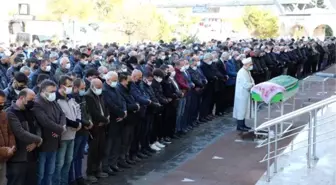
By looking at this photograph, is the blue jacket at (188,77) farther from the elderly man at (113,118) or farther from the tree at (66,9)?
the tree at (66,9)

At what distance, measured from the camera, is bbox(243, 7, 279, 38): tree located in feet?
185

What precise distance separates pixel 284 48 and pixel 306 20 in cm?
5723

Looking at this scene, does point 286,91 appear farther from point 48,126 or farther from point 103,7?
point 103,7

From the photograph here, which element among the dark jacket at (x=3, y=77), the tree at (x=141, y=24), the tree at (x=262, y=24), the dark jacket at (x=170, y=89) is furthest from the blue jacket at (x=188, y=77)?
the tree at (x=262, y=24)

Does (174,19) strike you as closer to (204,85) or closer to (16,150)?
(204,85)

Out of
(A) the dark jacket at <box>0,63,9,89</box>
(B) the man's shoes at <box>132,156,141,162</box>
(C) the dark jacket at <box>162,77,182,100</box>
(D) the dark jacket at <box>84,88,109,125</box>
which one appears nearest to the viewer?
(D) the dark jacket at <box>84,88,109,125</box>

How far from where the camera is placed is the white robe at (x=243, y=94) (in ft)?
36.0

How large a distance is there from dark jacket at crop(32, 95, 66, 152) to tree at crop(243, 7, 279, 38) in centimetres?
5188

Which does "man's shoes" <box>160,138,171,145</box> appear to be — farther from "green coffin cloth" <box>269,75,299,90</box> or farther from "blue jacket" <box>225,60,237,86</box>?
"blue jacket" <box>225,60,237,86</box>

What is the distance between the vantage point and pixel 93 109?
732cm

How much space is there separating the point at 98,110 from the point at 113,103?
0.56 meters

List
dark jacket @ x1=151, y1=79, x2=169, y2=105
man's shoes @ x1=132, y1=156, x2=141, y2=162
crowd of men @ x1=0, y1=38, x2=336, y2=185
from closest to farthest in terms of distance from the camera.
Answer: crowd of men @ x1=0, y1=38, x2=336, y2=185, man's shoes @ x1=132, y1=156, x2=141, y2=162, dark jacket @ x1=151, y1=79, x2=169, y2=105

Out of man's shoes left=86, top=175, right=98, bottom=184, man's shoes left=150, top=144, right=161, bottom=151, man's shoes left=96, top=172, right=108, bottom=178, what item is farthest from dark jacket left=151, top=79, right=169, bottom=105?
man's shoes left=86, top=175, right=98, bottom=184

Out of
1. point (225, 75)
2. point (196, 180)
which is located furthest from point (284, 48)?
point (196, 180)
